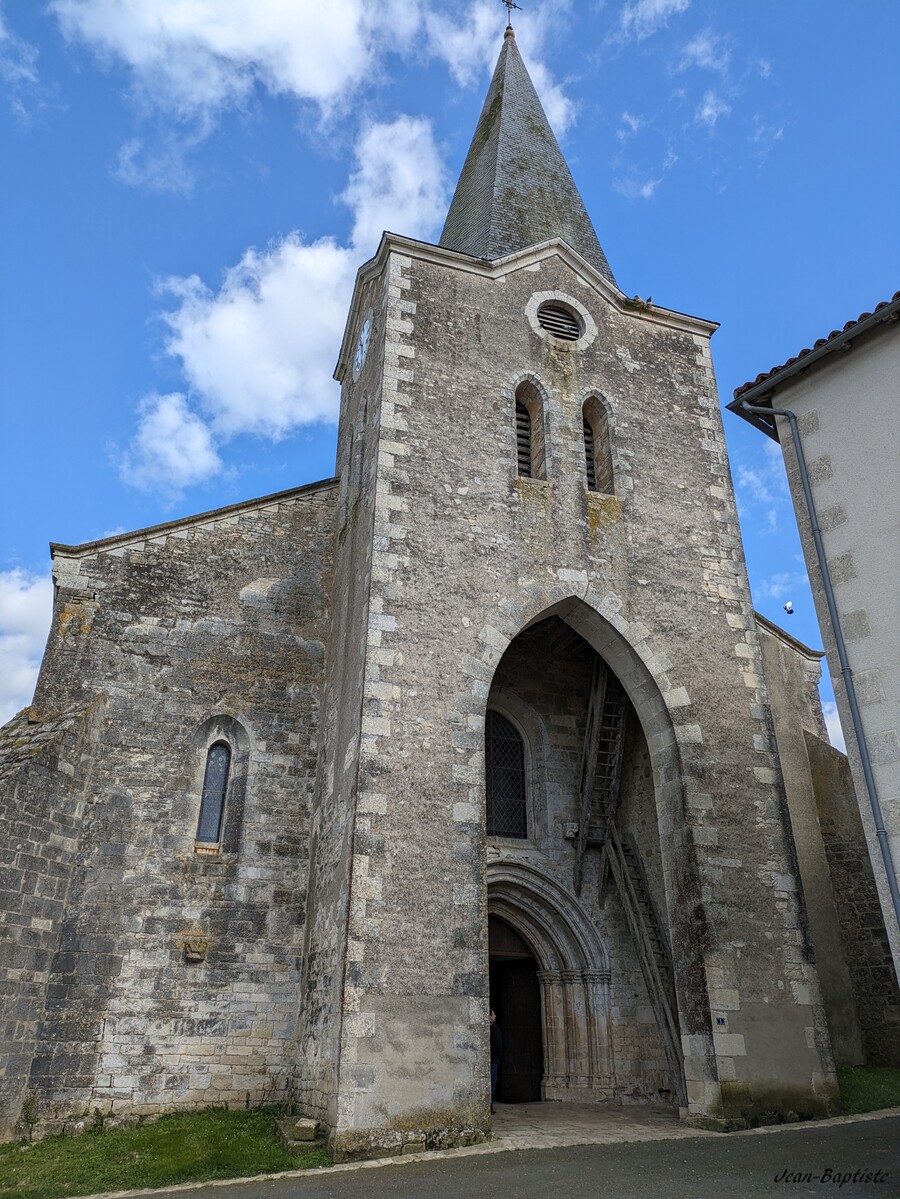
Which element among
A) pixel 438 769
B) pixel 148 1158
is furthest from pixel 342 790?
pixel 148 1158

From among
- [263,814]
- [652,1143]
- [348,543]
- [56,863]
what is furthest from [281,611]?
[652,1143]

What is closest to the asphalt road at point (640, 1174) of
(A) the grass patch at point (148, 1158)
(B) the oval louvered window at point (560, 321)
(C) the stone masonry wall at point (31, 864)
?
(A) the grass patch at point (148, 1158)

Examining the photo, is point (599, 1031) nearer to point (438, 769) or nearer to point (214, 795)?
point (438, 769)

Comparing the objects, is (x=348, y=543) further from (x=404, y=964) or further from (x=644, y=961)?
(x=644, y=961)

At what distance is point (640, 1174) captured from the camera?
22.1ft

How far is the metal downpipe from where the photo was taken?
259 inches

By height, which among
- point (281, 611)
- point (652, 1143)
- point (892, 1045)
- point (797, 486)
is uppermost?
point (281, 611)

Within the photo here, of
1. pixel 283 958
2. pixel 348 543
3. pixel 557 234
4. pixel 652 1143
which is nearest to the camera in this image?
pixel 652 1143

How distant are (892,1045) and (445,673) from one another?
7666mm

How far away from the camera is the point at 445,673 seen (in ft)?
32.6

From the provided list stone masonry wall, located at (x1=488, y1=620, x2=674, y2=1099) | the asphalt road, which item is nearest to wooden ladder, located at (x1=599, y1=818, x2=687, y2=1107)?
stone masonry wall, located at (x1=488, y1=620, x2=674, y2=1099)

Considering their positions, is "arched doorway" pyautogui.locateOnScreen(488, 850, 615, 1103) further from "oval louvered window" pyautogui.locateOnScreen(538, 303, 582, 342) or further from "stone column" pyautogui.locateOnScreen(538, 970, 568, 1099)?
"oval louvered window" pyautogui.locateOnScreen(538, 303, 582, 342)

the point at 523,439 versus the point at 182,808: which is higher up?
the point at 523,439

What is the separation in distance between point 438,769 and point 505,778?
3316 mm
